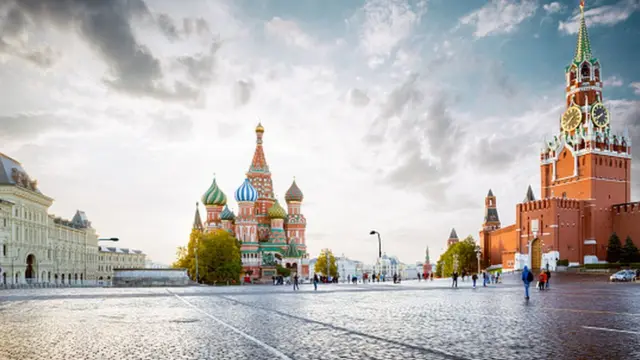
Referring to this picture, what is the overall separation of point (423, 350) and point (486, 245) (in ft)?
307

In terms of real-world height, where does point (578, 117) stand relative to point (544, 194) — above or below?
above

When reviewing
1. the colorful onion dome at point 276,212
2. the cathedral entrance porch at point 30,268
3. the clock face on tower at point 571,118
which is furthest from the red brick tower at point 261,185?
the clock face on tower at point 571,118

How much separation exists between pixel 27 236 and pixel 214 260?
22.4 m

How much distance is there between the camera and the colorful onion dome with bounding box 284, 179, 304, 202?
103 metres

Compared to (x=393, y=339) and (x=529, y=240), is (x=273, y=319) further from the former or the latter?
(x=529, y=240)

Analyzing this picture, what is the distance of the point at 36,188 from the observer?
3063 inches

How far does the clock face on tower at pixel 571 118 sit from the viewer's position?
86812 mm

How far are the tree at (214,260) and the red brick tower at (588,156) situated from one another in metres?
Answer: 45.5

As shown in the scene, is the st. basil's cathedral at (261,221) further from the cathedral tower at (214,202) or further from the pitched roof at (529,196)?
the pitched roof at (529,196)

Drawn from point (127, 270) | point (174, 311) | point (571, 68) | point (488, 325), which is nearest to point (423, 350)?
point (488, 325)

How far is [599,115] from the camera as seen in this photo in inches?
3415

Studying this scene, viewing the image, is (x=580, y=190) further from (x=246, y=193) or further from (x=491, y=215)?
(x=246, y=193)

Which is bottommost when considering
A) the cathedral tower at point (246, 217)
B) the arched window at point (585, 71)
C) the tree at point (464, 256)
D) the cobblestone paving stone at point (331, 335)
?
the tree at point (464, 256)

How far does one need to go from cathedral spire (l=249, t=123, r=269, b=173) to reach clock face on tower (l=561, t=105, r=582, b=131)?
4892 centimetres
